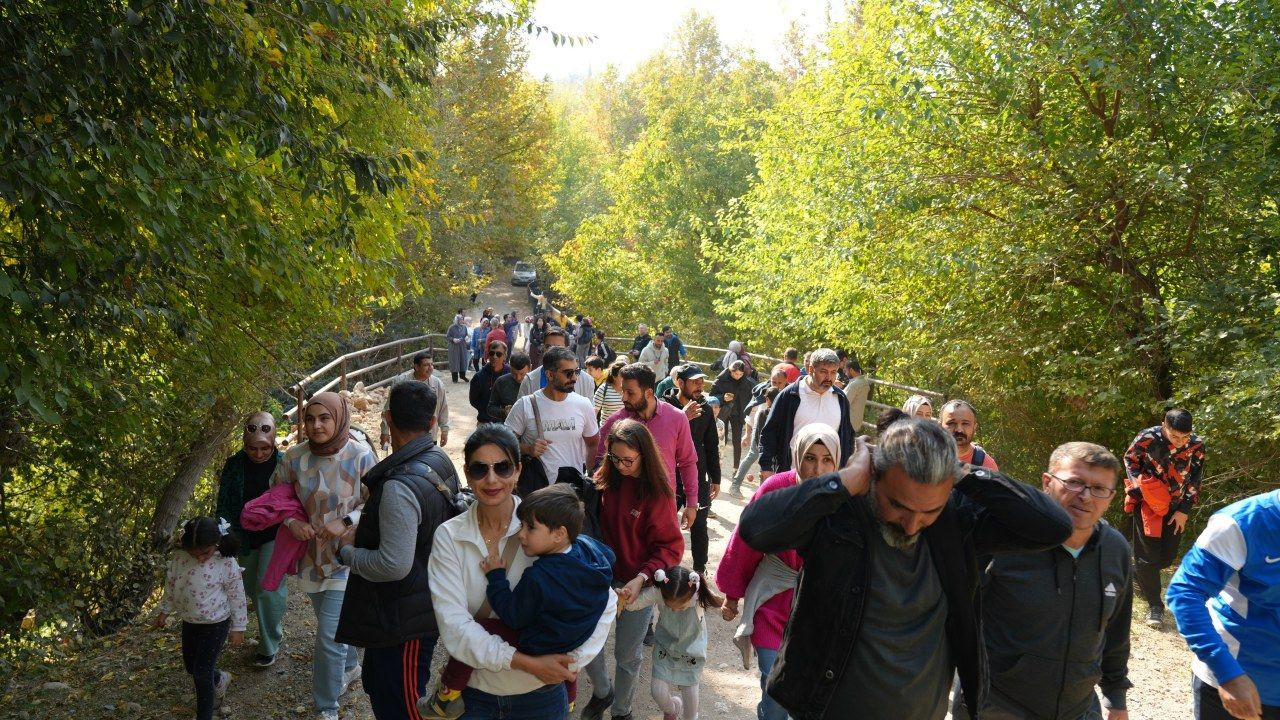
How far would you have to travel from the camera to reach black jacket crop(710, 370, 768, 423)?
494 inches

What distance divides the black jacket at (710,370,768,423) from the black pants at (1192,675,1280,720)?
348 inches

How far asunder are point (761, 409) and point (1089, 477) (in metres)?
6.51

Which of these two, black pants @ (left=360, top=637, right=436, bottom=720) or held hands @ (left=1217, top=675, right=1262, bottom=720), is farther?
black pants @ (left=360, top=637, right=436, bottom=720)

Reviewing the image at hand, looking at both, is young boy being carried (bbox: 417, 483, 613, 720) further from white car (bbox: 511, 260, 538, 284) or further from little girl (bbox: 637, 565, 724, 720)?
white car (bbox: 511, 260, 538, 284)

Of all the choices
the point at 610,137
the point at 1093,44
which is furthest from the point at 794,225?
the point at 610,137

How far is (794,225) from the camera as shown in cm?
1808

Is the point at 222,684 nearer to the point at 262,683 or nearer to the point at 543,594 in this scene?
the point at 262,683

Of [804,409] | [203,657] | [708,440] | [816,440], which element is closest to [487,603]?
[816,440]

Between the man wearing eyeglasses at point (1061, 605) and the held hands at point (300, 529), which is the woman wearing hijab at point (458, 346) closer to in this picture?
the held hands at point (300, 529)

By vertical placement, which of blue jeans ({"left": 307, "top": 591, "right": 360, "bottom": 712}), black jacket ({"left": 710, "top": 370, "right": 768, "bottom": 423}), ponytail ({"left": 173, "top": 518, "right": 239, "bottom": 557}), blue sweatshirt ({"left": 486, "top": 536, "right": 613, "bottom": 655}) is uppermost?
black jacket ({"left": 710, "top": 370, "right": 768, "bottom": 423})

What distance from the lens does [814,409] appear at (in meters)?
7.45

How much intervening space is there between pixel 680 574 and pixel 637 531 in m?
0.36

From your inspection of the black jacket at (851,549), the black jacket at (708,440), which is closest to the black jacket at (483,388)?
the black jacket at (708,440)

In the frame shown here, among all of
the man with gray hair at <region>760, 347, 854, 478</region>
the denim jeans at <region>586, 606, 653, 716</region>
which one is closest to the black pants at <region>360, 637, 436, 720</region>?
the denim jeans at <region>586, 606, 653, 716</region>
